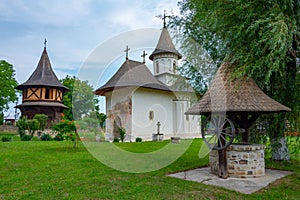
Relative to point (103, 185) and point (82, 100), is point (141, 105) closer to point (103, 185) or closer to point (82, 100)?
point (82, 100)

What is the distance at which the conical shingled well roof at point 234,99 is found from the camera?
4.80m

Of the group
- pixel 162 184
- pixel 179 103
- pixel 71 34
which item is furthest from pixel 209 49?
pixel 179 103

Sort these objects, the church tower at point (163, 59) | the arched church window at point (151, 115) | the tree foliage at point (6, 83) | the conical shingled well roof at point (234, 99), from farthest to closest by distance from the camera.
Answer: the tree foliage at point (6, 83) < the church tower at point (163, 59) < the arched church window at point (151, 115) < the conical shingled well roof at point (234, 99)

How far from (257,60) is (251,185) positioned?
8.22ft

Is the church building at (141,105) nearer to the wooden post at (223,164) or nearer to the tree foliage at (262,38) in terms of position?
the tree foliage at (262,38)

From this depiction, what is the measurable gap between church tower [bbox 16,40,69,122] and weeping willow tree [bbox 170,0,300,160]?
65.3ft

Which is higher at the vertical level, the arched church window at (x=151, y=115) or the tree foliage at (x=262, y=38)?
the tree foliage at (x=262, y=38)

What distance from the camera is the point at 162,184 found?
4.57 m

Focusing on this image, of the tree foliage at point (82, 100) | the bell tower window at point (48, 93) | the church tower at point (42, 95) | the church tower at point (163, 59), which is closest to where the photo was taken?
the tree foliage at point (82, 100)

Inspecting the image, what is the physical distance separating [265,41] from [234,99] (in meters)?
1.31

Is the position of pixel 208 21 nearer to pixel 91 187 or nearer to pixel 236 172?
pixel 236 172

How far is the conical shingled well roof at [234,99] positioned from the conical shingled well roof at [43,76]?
68.2ft

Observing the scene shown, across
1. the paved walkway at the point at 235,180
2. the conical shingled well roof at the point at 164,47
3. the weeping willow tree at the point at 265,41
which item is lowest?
the paved walkway at the point at 235,180

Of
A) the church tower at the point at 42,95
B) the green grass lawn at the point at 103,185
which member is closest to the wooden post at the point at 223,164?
the green grass lawn at the point at 103,185
